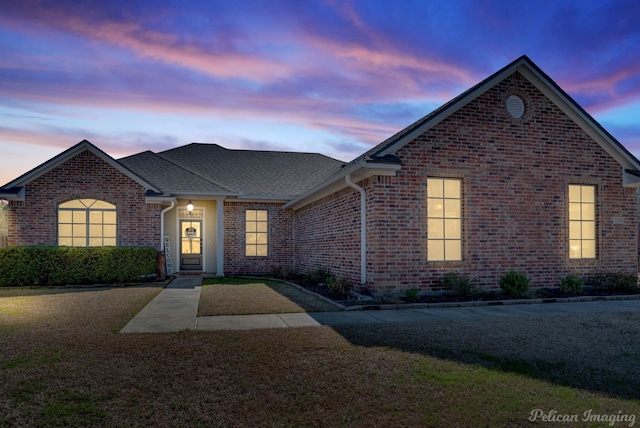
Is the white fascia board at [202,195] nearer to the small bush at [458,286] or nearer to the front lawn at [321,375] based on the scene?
the small bush at [458,286]

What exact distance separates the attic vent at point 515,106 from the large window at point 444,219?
2.45 meters

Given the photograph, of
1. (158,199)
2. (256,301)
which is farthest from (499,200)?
(158,199)

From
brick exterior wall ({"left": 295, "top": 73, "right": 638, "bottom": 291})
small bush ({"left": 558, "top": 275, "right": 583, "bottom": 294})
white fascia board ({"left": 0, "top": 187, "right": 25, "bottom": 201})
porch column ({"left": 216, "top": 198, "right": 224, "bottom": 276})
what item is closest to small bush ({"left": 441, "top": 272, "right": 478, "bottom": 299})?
brick exterior wall ({"left": 295, "top": 73, "right": 638, "bottom": 291})

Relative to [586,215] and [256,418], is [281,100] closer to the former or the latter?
[586,215]

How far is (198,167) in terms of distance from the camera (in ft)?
71.6

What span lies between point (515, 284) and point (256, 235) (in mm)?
11751

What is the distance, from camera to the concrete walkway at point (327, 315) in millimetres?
7418

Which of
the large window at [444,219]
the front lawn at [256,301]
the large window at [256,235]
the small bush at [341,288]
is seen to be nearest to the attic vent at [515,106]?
the large window at [444,219]

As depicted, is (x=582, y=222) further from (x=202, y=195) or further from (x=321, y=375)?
(x=202, y=195)

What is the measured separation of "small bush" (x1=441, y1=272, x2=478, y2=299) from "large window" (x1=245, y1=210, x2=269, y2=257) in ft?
34.2

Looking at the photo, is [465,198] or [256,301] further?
[465,198]

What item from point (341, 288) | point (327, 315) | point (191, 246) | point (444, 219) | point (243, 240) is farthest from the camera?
point (191, 246)

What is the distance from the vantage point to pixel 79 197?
53.8ft

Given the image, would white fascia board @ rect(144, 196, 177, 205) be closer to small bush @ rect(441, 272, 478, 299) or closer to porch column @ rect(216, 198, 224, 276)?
porch column @ rect(216, 198, 224, 276)
